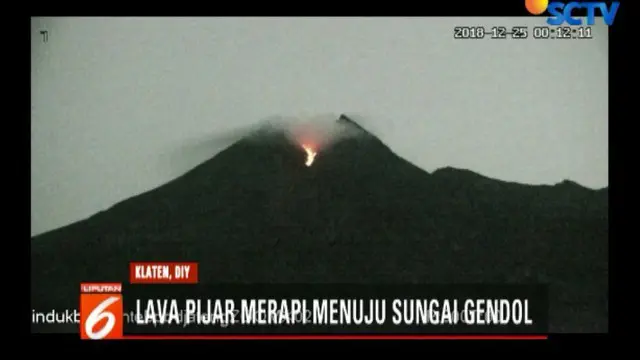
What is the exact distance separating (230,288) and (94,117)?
1.15 metres

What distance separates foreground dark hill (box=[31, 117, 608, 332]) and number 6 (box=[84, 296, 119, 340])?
0.14 m

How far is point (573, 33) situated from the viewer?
432 centimetres

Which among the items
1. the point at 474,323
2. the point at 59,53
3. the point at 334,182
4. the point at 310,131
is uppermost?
the point at 59,53

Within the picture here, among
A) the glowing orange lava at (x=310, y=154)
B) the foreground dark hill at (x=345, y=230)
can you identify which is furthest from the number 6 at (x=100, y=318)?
the glowing orange lava at (x=310, y=154)

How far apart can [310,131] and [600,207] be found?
1583 millimetres

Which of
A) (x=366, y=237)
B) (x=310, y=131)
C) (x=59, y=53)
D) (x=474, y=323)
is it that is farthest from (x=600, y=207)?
Result: (x=59, y=53)

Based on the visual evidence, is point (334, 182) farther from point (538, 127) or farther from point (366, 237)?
point (538, 127)

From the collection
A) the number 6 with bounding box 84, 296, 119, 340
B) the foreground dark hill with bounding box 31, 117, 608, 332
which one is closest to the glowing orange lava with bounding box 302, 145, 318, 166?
the foreground dark hill with bounding box 31, 117, 608, 332

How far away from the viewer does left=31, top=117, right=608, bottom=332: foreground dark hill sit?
169 inches

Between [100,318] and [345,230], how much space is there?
52.9 inches

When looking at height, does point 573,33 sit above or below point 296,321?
above

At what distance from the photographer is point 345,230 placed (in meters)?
4.29
